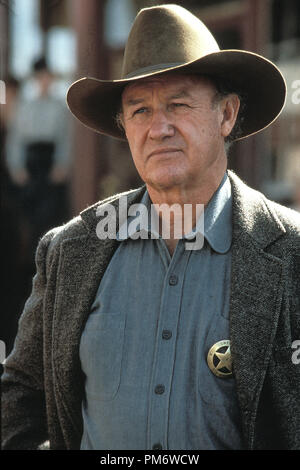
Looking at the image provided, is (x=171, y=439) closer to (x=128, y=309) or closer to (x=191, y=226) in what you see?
(x=128, y=309)

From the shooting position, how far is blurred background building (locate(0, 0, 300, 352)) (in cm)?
570

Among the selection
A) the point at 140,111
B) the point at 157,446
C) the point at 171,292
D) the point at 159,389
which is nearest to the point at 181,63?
the point at 140,111

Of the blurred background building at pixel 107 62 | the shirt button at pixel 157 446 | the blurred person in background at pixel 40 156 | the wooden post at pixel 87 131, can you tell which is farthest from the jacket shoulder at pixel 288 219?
the wooden post at pixel 87 131

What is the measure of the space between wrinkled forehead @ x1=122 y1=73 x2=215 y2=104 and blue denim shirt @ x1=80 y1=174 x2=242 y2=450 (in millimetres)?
461

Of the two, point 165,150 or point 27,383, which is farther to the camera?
point 27,383

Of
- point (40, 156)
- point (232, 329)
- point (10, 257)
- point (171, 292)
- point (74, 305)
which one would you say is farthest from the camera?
point (40, 156)

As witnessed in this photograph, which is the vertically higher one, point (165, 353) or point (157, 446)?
point (165, 353)

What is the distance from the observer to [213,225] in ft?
8.53

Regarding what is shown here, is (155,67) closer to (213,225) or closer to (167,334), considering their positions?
(213,225)

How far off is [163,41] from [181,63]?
0.12 meters

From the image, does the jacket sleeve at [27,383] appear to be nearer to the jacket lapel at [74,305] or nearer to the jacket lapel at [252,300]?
the jacket lapel at [74,305]

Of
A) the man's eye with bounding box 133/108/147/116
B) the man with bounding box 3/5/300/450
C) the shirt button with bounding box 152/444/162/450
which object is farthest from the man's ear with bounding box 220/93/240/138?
the shirt button with bounding box 152/444/162/450

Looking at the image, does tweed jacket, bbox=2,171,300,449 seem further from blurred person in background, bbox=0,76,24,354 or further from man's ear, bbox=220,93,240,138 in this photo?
blurred person in background, bbox=0,76,24,354

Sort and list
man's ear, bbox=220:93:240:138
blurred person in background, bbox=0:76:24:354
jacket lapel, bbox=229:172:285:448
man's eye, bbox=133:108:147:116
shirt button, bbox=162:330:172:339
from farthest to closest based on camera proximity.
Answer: blurred person in background, bbox=0:76:24:354, man's ear, bbox=220:93:240:138, man's eye, bbox=133:108:147:116, shirt button, bbox=162:330:172:339, jacket lapel, bbox=229:172:285:448
